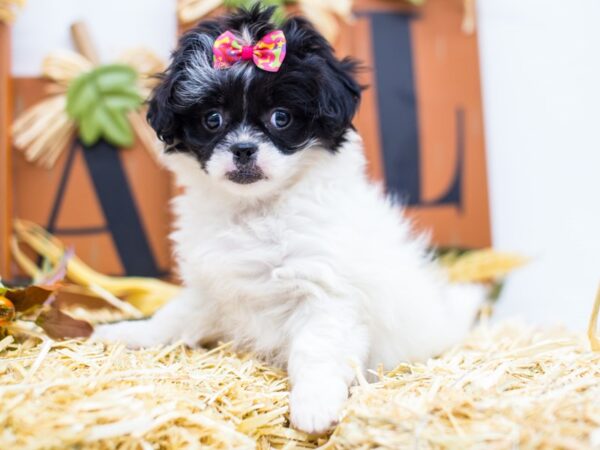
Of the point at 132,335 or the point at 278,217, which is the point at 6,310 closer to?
the point at 132,335

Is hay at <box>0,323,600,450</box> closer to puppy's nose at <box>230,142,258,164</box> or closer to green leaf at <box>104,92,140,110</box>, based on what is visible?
puppy's nose at <box>230,142,258,164</box>

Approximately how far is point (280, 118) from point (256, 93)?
10 cm

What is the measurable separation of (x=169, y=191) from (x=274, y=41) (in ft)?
4.39

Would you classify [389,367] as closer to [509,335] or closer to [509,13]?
[509,335]

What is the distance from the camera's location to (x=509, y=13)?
116 inches

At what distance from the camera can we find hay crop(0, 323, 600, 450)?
1072 millimetres

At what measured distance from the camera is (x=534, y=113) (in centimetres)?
289

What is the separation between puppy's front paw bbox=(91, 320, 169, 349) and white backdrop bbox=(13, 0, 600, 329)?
1463 mm

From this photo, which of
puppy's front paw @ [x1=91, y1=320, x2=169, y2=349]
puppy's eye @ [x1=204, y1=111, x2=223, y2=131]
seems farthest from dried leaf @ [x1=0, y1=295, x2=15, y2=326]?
puppy's eye @ [x1=204, y1=111, x2=223, y2=131]

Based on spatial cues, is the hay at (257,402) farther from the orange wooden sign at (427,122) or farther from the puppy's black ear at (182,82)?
the orange wooden sign at (427,122)

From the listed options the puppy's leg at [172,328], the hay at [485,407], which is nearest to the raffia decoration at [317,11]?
the puppy's leg at [172,328]

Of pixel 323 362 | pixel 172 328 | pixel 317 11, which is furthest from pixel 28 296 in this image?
pixel 317 11

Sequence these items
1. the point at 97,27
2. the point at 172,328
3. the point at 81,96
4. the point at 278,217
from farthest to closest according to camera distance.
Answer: the point at 97,27, the point at 81,96, the point at 172,328, the point at 278,217

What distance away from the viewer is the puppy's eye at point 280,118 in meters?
1.56
